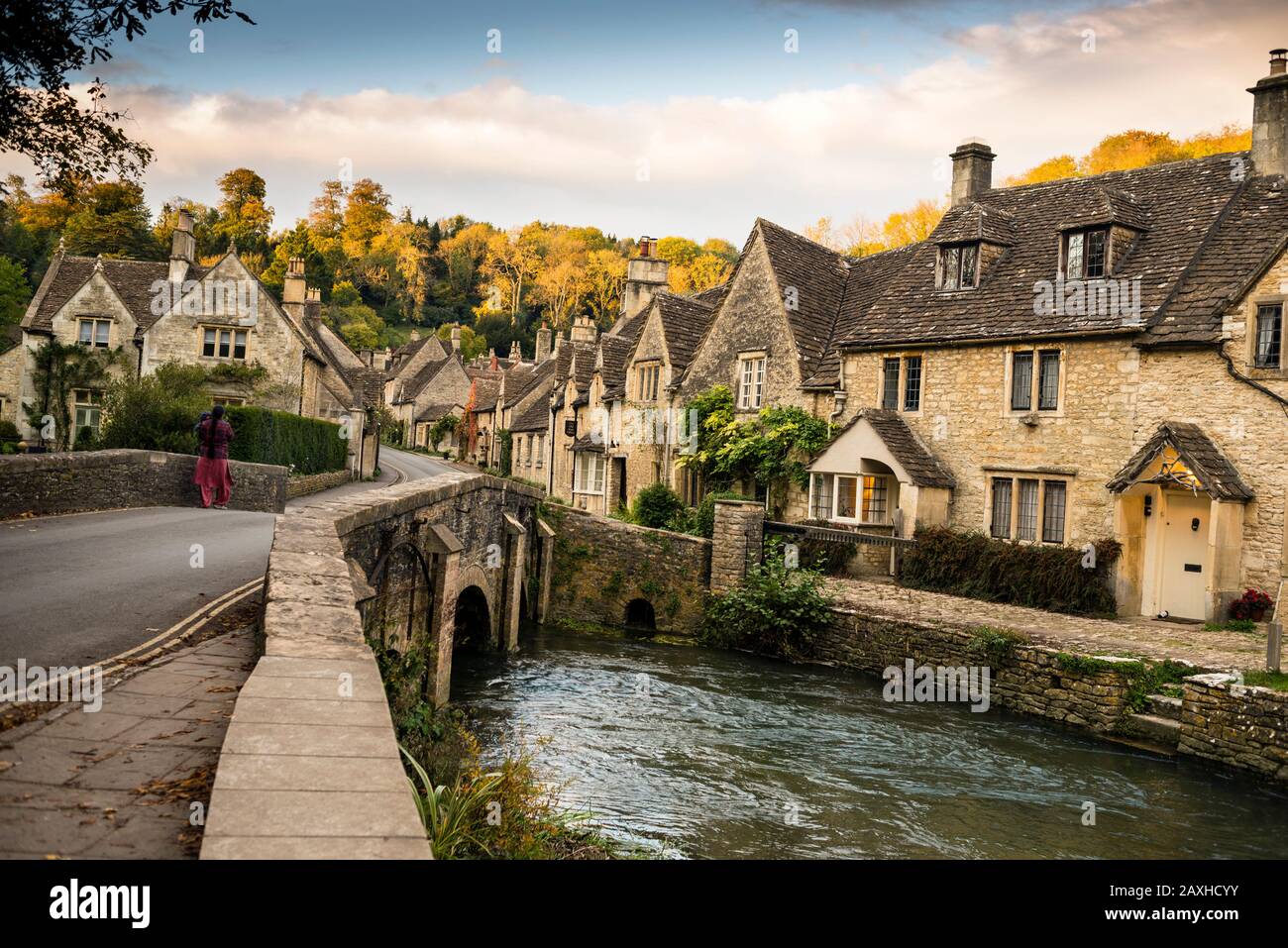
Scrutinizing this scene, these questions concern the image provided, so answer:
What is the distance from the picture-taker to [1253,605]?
65.4 feet

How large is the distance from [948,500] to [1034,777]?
1136 cm

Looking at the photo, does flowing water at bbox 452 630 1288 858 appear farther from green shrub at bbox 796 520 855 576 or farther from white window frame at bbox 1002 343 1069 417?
white window frame at bbox 1002 343 1069 417

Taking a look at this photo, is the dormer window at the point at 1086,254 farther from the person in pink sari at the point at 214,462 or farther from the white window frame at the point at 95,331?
the white window frame at the point at 95,331

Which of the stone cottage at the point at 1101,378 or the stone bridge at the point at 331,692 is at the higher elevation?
the stone cottage at the point at 1101,378

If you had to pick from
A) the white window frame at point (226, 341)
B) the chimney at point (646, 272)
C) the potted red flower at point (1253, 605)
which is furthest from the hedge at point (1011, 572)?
the white window frame at point (226, 341)

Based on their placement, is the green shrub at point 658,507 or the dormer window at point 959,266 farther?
the green shrub at point 658,507

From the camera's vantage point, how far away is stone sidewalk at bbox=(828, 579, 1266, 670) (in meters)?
17.8

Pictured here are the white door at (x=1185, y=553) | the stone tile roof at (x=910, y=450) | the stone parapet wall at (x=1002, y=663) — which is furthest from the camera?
the stone tile roof at (x=910, y=450)

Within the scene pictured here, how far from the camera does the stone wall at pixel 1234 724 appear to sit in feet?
48.6

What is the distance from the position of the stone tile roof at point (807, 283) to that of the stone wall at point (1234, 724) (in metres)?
16.0

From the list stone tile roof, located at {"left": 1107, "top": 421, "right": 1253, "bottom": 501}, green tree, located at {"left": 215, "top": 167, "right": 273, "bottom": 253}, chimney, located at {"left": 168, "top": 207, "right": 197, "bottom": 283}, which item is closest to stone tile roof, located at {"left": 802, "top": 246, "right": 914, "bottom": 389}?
stone tile roof, located at {"left": 1107, "top": 421, "right": 1253, "bottom": 501}

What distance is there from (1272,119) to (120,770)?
85.3ft

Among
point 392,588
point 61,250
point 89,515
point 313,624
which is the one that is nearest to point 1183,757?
point 392,588

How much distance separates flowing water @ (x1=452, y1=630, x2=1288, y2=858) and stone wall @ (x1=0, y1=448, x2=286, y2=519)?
6.22m
